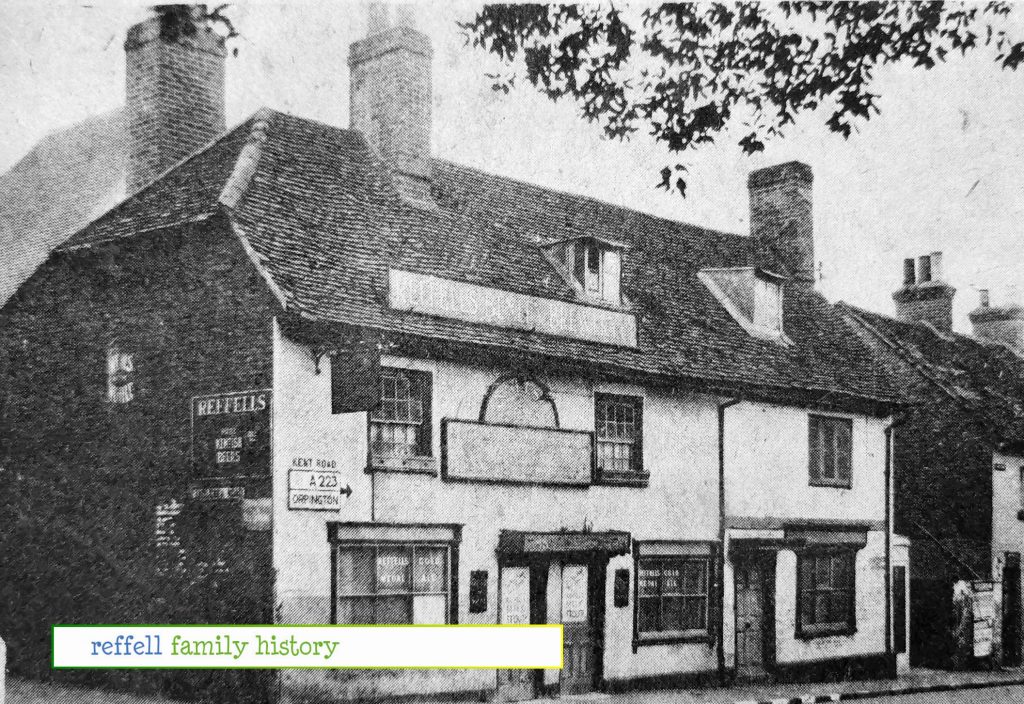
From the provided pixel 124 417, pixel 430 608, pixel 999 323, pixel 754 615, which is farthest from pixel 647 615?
pixel 124 417

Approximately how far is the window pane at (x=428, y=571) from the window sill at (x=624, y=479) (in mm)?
1489

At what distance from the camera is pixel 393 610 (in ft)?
27.5

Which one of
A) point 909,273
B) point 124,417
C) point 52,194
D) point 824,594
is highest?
point 52,194

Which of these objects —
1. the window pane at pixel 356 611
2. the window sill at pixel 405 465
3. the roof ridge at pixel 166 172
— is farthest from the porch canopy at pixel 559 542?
the roof ridge at pixel 166 172

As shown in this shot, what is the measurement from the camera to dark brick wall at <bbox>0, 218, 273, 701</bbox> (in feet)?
26.9

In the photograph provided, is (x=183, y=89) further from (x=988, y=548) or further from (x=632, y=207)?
(x=988, y=548)

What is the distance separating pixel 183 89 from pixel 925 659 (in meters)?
10.5

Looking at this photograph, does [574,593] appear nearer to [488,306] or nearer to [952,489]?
[488,306]

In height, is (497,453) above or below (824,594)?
above

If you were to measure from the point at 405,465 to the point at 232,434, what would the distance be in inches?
50.3

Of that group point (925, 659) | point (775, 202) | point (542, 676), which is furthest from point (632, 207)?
point (925, 659)

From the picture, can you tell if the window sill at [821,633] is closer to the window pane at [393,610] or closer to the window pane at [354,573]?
the window pane at [393,610]

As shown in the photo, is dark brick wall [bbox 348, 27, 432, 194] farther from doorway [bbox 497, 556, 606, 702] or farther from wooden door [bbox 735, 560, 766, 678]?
wooden door [bbox 735, 560, 766, 678]

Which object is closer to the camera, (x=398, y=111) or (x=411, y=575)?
(x=411, y=575)
